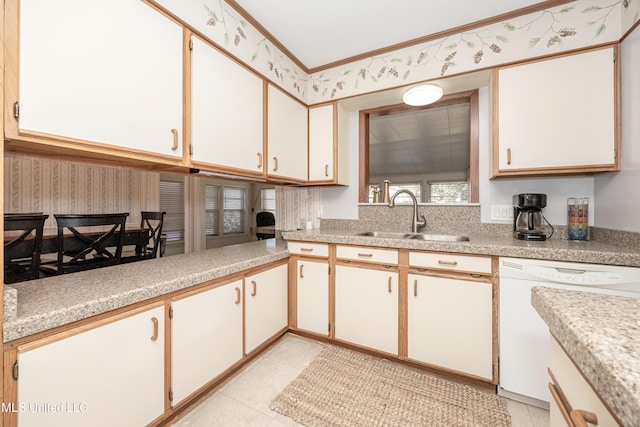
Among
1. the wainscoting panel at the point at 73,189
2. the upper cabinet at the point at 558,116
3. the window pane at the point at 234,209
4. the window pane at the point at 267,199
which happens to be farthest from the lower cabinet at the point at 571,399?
the window pane at the point at 267,199

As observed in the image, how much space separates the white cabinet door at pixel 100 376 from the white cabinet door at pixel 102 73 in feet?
2.66

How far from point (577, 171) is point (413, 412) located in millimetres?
1747

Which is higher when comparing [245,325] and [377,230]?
[377,230]

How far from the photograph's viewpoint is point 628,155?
150 centimetres

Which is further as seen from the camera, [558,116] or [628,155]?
[558,116]

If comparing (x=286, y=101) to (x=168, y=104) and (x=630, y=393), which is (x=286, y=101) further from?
(x=630, y=393)

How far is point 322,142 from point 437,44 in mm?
1165

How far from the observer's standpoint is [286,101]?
2287 mm

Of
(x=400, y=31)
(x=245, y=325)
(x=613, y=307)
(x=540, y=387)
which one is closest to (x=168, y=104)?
(x=245, y=325)

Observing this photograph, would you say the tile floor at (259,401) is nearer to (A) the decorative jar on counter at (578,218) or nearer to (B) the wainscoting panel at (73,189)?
(A) the decorative jar on counter at (578,218)

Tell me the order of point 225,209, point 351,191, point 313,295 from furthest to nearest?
1. point 225,209
2. point 351,191
3. point 313,295

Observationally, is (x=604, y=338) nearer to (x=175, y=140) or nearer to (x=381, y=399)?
(x=381, y=399)

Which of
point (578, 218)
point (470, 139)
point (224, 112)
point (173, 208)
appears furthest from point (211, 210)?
point (578, 218)

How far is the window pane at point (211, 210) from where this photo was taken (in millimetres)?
5609
